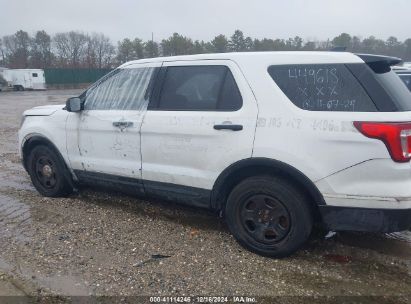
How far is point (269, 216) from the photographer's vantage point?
11.9 feet

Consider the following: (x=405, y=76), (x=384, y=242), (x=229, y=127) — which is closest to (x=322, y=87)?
(x=229, y=127)

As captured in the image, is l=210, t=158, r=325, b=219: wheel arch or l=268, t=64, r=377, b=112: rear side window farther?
l=210, t=158, r=325, b=219: wheel arch

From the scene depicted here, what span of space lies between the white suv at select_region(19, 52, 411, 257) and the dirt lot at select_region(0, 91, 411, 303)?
33 cm

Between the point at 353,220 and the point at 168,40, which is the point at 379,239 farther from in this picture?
the point at 168,40

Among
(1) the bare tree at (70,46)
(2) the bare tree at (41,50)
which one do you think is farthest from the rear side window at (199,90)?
(1) the bare tree at (70,46)

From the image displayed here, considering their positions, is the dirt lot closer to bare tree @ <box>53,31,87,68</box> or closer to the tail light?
the tail light

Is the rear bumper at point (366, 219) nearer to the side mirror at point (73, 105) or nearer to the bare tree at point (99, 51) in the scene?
the side mirror at point (73, 105)

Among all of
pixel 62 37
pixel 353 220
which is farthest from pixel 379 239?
pixel 62 37

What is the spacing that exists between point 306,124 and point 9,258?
9.65 feet

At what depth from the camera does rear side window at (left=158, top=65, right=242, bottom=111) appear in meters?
3.74

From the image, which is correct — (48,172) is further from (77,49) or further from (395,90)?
(77,49)

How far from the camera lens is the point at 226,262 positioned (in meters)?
3.63

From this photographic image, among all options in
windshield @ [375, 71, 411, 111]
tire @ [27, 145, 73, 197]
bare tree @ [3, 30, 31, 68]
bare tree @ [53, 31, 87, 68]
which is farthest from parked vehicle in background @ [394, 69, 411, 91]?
bare tree @ [53, 31, 87, 68]

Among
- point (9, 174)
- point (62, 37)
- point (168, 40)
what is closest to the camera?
point (9, 174)
